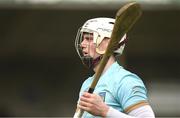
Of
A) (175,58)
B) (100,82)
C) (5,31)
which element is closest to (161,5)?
(175,58)

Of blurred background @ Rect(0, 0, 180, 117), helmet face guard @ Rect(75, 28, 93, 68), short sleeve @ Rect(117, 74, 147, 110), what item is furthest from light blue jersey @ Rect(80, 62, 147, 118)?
blurred background @ Rect(0, 0, 180, 117)

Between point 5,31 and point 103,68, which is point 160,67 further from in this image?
point 103,68

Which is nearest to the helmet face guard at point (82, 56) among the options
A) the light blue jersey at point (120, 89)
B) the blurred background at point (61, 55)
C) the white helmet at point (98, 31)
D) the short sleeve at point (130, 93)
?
the white helmet at point (98, 31)

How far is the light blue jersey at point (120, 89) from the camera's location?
3.65 meters

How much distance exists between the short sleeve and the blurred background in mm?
11008

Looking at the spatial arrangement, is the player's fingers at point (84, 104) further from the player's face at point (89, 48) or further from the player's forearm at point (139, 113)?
the player's face at point (89, 48)

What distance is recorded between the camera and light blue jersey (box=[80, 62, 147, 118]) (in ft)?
12.0

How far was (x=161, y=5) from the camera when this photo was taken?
580 inches

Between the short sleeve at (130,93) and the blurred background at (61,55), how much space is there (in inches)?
433

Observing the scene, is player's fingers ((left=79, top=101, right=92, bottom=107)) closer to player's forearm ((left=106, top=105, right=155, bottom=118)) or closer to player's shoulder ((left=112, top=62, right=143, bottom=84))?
player's forearm ((left=106, top=105, right=155, bottom=118))

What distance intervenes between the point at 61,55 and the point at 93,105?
521 inches

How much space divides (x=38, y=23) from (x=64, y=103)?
2.74 m

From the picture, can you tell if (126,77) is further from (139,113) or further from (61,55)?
(61,55)

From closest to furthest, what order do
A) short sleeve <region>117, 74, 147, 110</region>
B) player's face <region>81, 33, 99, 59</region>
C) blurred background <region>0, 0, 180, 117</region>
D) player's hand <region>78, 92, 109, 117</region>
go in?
player's hand <region>78, 92, 109, 117</region>, short sleeve <region>117, 74, 147, 110</region>, player's face <region>81, 33, 99, 59</region>, blurred background <region>0, 0, 180, 117</region>
